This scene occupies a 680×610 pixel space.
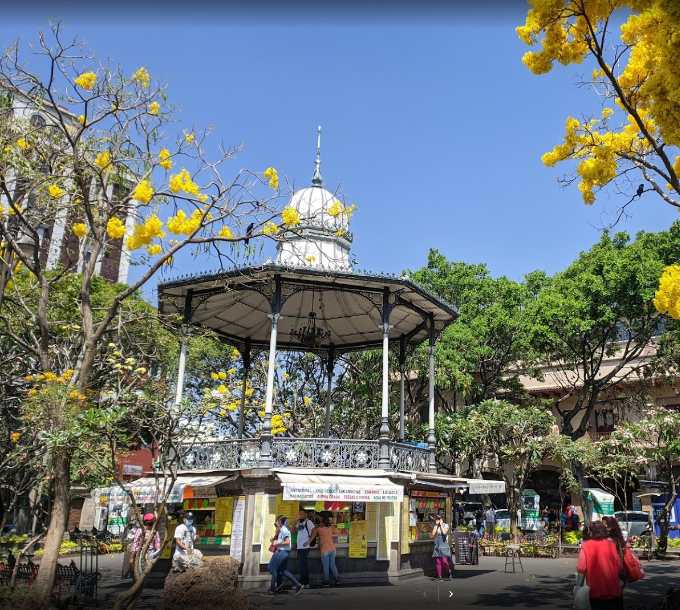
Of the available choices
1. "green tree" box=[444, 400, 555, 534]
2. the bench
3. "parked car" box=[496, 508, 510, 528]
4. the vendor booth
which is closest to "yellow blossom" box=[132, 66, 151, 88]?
the bench

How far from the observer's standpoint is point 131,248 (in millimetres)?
12500

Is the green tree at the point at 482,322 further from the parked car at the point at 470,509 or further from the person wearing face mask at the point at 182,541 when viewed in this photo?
the person wearing face mask at the point at 182,541

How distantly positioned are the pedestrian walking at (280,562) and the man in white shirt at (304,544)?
0.44 metres

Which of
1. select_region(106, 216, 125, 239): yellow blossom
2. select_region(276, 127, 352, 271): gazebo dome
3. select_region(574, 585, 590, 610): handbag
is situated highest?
select_region(276, 127, 352, 271): gazebo dome

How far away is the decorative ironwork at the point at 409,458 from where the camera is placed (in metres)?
16.0

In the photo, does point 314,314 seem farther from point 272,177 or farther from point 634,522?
point 634,522

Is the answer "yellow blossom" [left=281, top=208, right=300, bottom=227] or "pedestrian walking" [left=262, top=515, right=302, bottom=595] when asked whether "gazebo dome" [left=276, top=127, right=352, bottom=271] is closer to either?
"yellow blossom" [left=281, top=208, right=300, bottom=227]

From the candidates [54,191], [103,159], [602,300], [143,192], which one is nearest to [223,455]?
[143,192]

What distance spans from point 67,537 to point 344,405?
14.7m

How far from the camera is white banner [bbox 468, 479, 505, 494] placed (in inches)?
703

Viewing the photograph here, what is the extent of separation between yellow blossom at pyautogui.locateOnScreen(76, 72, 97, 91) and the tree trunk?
21.5 ft

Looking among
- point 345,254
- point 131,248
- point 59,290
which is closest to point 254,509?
point 131,248

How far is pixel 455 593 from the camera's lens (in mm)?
13359

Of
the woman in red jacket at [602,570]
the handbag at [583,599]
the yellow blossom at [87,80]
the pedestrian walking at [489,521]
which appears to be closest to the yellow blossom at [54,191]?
the yellow blossom at [87,80]
